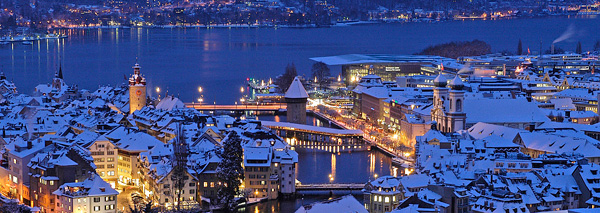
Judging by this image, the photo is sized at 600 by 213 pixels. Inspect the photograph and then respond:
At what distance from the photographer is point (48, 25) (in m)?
135

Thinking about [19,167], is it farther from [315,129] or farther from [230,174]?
[315,129]

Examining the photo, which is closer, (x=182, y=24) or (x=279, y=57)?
(x=279, y=57)

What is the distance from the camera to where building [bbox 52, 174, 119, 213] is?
69.2 ft

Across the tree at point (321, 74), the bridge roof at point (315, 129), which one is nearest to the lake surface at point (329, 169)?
the bridge roof at point (315, 129)

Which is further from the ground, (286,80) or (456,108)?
(456,108)

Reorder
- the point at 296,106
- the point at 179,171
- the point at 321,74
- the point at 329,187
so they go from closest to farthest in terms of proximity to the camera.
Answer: the point at 179,171, the point at 329,187, the point at 296,106, the point at 321,74

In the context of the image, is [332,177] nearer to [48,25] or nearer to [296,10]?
[48,25]

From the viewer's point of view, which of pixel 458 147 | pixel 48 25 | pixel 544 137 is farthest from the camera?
pixel 48 25

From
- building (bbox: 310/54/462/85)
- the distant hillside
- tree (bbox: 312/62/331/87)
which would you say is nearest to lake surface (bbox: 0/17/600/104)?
tree (bbox: 312/62/331/87)

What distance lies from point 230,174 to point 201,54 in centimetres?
6412

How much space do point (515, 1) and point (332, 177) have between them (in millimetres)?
158446

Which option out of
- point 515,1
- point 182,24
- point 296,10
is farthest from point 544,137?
point 515,1

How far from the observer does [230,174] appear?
23.8 metres

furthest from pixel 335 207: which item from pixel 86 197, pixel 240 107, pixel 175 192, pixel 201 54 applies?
pixel 201 54
